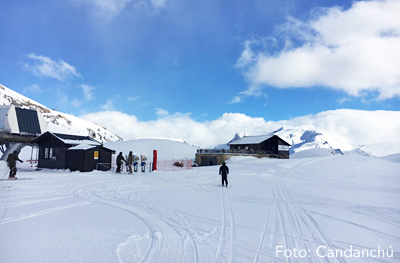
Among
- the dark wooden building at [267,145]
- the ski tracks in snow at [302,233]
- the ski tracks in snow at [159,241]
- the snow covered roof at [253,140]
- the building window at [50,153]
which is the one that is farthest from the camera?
the snow covered roof at [253,140]

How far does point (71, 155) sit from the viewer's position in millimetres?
22625

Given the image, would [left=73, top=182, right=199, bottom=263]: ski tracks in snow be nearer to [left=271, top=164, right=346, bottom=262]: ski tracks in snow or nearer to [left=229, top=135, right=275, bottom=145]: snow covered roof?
[left=271, top=164, right=346, bottom=262]: ski tracks in snow

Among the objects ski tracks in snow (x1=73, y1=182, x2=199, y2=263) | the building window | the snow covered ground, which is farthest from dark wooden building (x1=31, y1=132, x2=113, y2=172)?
ski tracks in snow (x1=73, y1=182, x2=199, y2=263)

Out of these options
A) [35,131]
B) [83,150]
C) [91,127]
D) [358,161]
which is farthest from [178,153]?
[91,127]

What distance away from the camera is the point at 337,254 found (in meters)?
4.61

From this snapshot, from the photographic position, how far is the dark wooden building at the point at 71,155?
22094mm

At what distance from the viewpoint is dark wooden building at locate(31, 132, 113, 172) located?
2209cm

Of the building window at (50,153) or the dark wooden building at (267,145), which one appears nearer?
the building window at (50,153)

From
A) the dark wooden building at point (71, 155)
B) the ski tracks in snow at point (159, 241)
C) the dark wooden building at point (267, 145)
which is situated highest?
the dark wooden building at point (267, 145)

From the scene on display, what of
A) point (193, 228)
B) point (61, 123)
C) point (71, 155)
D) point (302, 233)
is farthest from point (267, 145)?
point (61, 123)

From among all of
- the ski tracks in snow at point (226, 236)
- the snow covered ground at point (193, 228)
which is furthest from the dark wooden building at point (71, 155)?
the ski tracks in snow at point (226, 236)

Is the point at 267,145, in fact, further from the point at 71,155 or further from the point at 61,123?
the point at 61,123

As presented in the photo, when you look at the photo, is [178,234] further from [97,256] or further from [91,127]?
[91,127]

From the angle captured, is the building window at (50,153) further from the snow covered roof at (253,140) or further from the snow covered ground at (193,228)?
the snow covered roof at (253,140)
